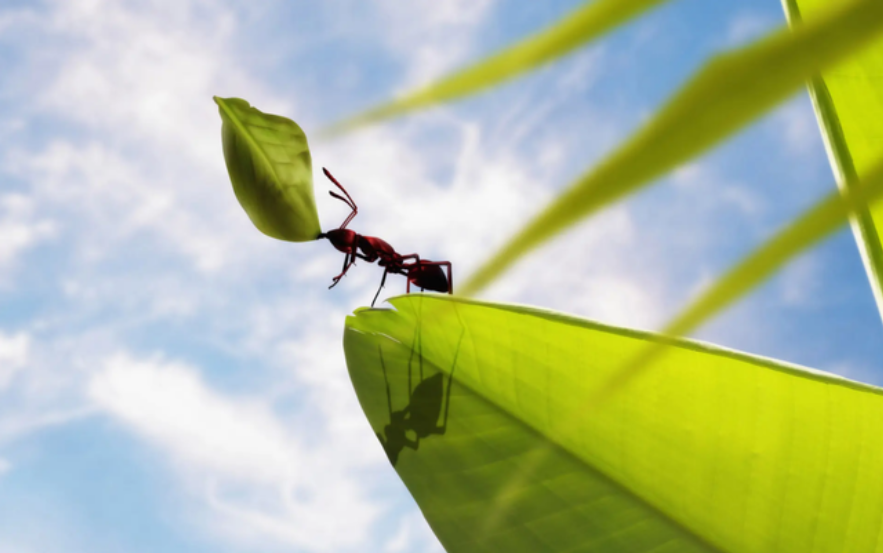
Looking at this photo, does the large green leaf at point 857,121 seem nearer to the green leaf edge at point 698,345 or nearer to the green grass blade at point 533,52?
the green leaf edge at point 698,345

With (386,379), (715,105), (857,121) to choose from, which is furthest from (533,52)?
(386,379)

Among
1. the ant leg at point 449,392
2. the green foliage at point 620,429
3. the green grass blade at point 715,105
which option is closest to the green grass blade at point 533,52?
the green grass blade at point 715,105

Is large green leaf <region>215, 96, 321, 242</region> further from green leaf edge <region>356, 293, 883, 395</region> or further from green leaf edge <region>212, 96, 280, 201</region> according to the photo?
green leaf edge <region>356, 293, 883, 395</region>

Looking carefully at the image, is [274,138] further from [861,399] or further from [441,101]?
[861,399]

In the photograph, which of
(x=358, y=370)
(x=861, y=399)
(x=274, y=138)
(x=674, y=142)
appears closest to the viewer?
(x=674, y=142)

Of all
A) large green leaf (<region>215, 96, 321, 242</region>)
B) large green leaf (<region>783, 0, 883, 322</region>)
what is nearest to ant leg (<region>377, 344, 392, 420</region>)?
large green leaf (<region>215, 96, 321, 242</region>)

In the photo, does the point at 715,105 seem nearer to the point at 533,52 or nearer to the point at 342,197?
the point at 533,52

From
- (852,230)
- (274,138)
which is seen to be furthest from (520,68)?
(852,230)
